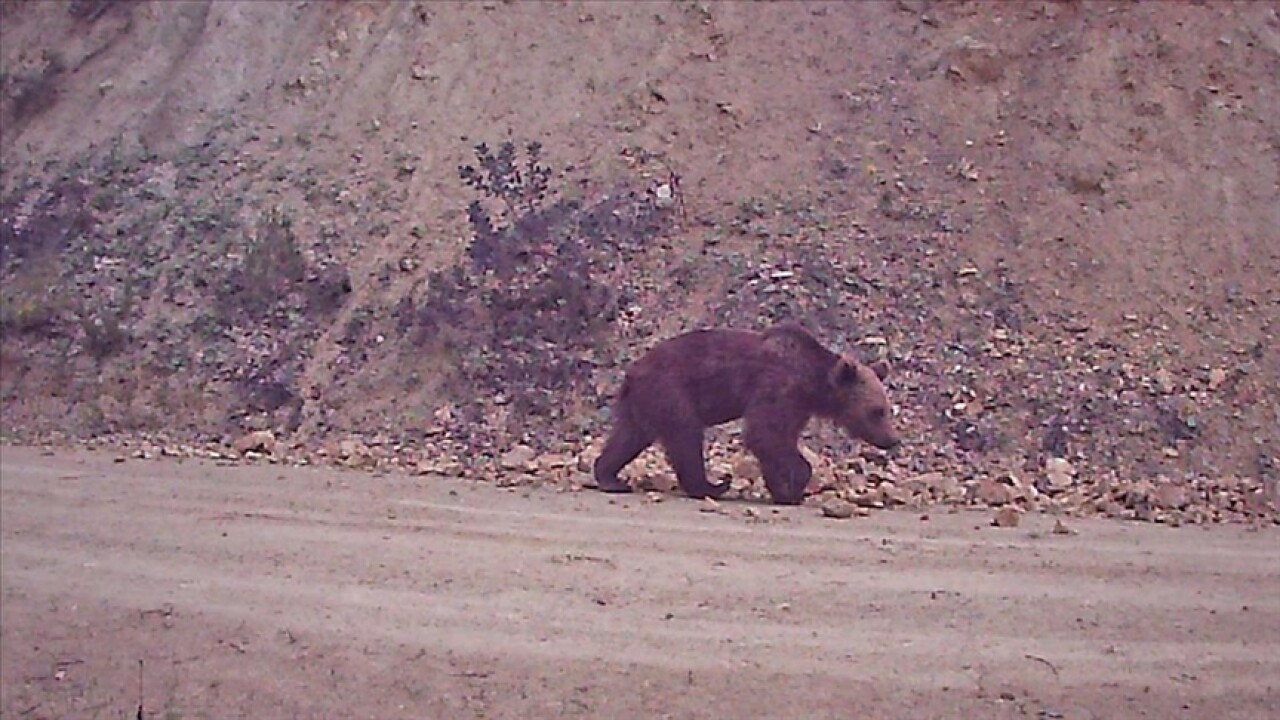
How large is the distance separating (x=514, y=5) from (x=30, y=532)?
12443 mm

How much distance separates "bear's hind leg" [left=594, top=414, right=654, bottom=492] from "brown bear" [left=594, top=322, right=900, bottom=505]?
0.03ft

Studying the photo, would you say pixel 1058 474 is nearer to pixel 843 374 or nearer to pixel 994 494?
pixel 994 494

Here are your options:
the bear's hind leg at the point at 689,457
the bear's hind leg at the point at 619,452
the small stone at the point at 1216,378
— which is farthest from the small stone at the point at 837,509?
the small stone at the point at 1216,378

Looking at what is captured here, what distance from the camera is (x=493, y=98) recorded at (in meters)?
19.9

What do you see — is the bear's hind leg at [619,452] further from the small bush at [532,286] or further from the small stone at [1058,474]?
the small bush at [532,286]

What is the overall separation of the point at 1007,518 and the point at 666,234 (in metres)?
7.41

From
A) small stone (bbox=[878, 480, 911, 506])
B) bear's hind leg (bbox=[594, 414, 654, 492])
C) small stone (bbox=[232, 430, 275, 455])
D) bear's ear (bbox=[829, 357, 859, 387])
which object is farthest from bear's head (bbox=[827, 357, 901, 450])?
small stone (bbox=[232, 430, 275, 455])

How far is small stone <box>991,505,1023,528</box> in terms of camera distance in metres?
10.1

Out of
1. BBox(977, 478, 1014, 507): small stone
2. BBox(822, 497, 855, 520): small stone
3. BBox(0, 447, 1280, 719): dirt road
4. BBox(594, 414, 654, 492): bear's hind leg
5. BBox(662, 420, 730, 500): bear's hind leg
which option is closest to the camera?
BBox(0, 447, 1280, 719): dirt road

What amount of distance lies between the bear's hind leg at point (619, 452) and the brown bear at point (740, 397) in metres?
0.01

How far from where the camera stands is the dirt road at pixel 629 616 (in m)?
6.61

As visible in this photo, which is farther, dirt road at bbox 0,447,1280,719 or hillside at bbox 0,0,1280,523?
hillside at bbox 0,0,1280,523

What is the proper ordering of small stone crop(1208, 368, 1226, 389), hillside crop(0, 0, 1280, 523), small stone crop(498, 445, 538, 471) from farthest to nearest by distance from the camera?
hillside crop(0, 0, 1280, 523) < small stone crop(1208, 368, 1226, 389) < small stone crop(498, 445, 538, 471)

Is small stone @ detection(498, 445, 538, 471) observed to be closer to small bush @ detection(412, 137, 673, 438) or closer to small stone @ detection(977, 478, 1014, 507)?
small bush @ detection(412, 137, 673, 438)
